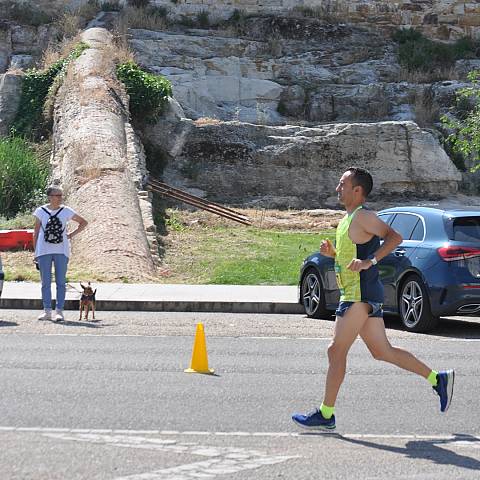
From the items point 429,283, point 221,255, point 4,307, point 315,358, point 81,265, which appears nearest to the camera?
point 315,358

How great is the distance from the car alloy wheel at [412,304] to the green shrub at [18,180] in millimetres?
12326

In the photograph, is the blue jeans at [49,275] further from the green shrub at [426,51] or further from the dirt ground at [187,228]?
the green shrub at [426,51]

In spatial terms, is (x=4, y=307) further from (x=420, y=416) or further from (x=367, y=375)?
(x=420, y=416)

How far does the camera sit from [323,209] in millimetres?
27156

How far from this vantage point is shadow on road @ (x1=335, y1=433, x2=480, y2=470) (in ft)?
21.7

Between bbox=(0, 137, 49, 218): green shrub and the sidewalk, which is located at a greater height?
bbox=(0, 137, 49, 218): green shrub

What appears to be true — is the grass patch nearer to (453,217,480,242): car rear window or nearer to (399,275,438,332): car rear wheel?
(399,275,438,332): car rear wheel

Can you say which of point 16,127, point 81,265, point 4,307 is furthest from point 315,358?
point 16,127

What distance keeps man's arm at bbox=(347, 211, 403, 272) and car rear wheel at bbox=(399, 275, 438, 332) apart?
→ 217 inches

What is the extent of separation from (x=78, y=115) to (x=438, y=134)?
10219 millimetres

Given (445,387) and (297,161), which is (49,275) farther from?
(297,161)

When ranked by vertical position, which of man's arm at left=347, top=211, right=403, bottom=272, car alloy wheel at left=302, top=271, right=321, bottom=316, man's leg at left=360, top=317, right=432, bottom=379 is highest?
man's arm at left=347, top=211, right=403, bottom=272

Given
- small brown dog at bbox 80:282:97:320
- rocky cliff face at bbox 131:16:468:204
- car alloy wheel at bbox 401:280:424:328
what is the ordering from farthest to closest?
rocky cliff face at bbox 131:16:468:204, small brown dog at bbox 80:282:97:320, car alloy wheel at bbox 401:280:424:328

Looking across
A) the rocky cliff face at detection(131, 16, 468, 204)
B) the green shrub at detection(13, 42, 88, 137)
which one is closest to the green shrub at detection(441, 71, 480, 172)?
the rocky cliff face at detection(131, 16, 468, 204)
